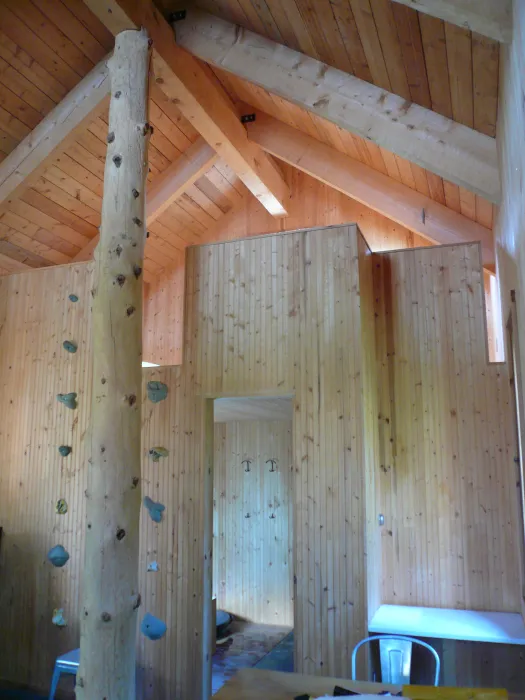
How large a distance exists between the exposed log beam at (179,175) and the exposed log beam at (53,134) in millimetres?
1211

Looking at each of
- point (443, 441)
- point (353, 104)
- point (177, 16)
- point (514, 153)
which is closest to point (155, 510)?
point (443, 441)

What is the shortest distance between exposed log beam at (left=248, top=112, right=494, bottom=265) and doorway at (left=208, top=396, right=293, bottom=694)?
7.36ft

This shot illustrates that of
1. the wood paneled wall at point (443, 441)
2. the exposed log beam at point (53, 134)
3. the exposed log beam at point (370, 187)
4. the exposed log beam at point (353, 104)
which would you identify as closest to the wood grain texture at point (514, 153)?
the exposed log beam at point (353, 104)

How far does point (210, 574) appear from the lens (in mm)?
4496

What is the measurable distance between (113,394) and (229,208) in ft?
13.8

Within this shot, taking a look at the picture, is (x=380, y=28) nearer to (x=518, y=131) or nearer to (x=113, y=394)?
(x=518, y=131)

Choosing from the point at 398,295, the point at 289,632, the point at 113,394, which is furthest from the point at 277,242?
the point at 289,632

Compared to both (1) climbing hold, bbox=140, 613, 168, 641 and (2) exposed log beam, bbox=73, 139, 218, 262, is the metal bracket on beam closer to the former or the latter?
(2) exposed log beam, bbox=73, 139, 218, 262

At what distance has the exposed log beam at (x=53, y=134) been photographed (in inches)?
181

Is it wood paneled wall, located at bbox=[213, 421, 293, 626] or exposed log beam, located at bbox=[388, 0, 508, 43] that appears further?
wood paneled wall, located at bbox=[213, 421, 293, 626]

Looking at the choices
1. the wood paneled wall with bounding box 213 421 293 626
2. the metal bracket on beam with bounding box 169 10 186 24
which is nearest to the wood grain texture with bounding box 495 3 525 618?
the metal bracket on beam with bounding box 169 10 186 24

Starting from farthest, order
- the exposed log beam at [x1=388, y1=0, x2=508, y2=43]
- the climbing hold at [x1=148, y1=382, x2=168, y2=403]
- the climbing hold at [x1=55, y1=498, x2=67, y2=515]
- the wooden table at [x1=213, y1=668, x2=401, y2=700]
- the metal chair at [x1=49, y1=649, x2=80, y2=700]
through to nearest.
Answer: the climbing hold at [x1=55, y1=498, x2=67, y2=515] → the climbing hold at [x1=148, y1=382, x2=168, y2=403] → the metal chair at [x1=49, y1=649, x2=80, y2=700] → the wooden table at [x1=213, y1=668, x2=401, y2=700] → the exposed log beam at [x1=388, y1=0, x2=508, y2=43]

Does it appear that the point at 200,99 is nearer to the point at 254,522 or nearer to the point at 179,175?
the point at 179,175

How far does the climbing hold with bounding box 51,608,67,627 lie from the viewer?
4.62 meters
